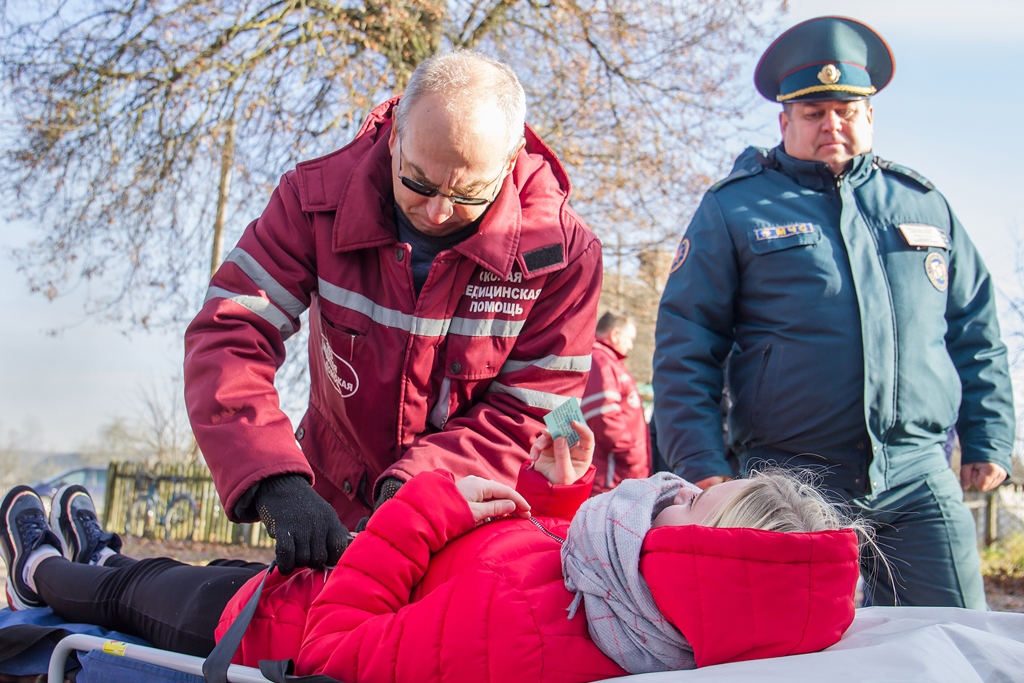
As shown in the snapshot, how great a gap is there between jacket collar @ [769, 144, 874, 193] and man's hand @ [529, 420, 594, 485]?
4.77ft

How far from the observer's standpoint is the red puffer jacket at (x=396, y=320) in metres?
2.33

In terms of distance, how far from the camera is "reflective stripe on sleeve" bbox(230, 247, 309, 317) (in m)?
2.36

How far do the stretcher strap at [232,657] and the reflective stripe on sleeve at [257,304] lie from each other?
756mm

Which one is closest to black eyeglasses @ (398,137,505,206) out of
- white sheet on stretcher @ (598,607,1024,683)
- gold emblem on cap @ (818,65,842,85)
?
white sheet on stretcher @ (598,607,1024,683)

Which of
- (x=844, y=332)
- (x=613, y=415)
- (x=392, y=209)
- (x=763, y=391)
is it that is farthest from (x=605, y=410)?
(x=392, y=209)

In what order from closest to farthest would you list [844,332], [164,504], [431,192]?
1. [431,192]
2. [844,332]
3. [164,504]

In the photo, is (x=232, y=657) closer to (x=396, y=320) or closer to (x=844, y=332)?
(x=396, y=320)

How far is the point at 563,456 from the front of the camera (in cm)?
213

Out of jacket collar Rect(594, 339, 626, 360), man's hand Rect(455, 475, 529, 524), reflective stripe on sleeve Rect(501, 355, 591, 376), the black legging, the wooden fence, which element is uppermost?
jacket collar Rect(594, 339, 626, 360)

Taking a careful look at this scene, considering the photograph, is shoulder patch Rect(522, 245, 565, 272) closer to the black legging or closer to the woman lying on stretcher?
the woman lying on stretcher

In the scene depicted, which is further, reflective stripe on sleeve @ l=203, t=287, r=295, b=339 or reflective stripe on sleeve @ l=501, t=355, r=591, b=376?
reflective stripe on sleeve @ l=501, t=355, r=591, b=376

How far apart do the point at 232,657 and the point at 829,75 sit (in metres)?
2.57

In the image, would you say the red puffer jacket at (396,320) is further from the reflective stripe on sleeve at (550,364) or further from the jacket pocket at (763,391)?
the jacket pocket at (763,391)

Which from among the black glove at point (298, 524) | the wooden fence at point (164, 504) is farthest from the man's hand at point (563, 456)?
the wooden fence at point (164, 504)
